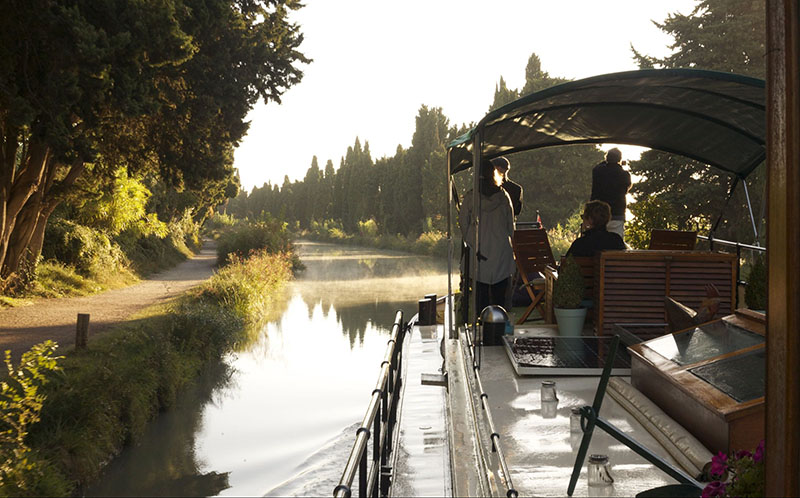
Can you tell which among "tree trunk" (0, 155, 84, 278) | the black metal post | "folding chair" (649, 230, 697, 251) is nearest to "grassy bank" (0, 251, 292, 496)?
"tree trunk" (0, 155, 84, 278)

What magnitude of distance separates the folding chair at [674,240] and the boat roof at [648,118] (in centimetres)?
121

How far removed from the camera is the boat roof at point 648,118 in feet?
19.2

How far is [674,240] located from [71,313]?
13.5 metres

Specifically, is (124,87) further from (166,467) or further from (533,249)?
(533,249)

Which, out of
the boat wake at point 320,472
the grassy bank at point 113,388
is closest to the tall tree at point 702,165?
the grassy bank at point 113,388

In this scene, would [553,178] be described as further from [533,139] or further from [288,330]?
[533,139]

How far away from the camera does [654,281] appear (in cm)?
670

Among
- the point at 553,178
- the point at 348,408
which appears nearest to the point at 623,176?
the point at 348,408

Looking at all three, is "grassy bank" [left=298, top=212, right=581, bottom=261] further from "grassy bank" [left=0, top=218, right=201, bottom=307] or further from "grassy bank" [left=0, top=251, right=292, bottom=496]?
"grassy bank" [left=0, top=218, right=201, bottom=307]

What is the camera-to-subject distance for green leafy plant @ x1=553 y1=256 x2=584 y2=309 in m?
6.74

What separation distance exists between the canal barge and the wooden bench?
0.21 meters

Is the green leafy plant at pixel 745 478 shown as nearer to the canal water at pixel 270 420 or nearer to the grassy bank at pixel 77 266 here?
the canal water at pixel 270 420

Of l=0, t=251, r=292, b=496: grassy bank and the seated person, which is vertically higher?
the seated person

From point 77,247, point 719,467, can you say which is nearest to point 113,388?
point 719,467
